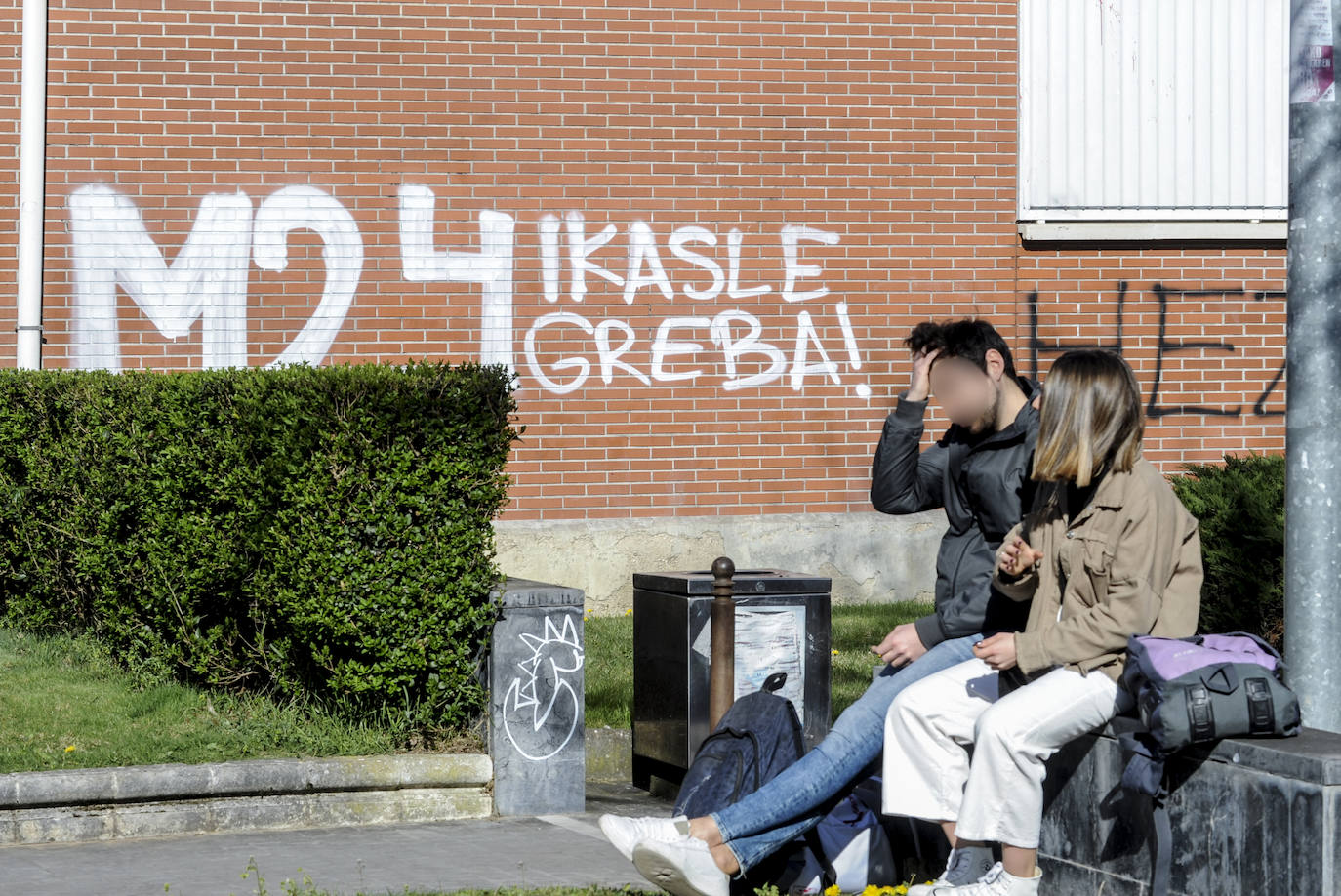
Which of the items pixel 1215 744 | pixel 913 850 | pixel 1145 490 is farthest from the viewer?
pixel 913 850

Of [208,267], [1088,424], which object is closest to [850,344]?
[208,267]

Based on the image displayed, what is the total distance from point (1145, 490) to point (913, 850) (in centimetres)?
154

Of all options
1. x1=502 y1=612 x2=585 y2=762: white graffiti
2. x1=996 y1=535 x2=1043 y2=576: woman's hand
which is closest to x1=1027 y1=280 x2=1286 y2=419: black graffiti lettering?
x1=502 y1=612 x2=585 y2=762: white graffiti

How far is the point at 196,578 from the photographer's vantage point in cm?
726

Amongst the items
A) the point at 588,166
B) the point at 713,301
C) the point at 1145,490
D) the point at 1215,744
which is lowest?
the point at 1215,744

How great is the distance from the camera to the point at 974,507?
5.45 m

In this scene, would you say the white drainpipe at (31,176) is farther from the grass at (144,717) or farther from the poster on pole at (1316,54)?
the poster on pole at (1316,54)

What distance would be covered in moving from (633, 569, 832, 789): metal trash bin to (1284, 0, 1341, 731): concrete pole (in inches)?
106

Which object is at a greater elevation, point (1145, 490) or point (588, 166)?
point (588, 166)

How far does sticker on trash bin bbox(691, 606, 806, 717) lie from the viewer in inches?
270

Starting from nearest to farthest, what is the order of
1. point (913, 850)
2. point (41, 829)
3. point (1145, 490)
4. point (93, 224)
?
point (1145, 490) → point (913, 850) → point (41, 829) → point (93, 224)

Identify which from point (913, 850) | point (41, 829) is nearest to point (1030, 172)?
point (913, 850)

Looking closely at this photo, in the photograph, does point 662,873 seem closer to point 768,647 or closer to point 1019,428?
point 1019,428

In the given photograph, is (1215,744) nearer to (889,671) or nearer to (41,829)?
(889,671)
